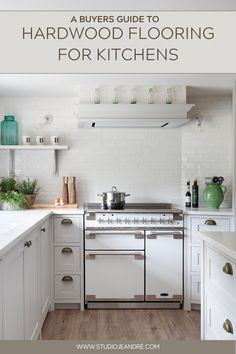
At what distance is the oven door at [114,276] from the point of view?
3.23 metres

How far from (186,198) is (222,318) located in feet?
6.70

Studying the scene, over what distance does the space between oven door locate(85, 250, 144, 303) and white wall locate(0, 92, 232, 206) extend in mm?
769

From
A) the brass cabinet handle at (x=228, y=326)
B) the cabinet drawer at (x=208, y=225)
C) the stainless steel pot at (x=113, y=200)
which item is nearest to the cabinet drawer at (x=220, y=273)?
the brass cabinet handle at (x=228, y=326)

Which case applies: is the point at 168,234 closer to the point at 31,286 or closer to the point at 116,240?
the point at 116,240

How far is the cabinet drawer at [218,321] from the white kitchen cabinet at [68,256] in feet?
5.10

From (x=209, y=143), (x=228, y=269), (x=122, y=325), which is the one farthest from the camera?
(x=209, y=143)

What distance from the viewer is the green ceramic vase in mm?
3441

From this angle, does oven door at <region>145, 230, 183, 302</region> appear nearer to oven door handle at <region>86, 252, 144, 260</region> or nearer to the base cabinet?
oven door handle at <region>86, 252, 144, 260</region>

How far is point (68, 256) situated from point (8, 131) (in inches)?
55.3

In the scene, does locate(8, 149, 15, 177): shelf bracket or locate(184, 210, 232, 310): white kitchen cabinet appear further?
locate(8, 149, 15, 177): shelf bracket

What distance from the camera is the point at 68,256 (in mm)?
3250

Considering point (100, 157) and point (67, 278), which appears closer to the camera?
point (67, 278)

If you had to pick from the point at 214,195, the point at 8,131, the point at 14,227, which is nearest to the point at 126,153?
the point at 214,195

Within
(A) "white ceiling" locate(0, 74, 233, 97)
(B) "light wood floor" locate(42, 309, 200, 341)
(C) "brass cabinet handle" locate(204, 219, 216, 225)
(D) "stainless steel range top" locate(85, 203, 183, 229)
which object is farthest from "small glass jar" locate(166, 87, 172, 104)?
(B) "light wood floor" locate(42, 309, 200, 341)
